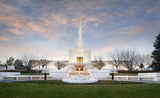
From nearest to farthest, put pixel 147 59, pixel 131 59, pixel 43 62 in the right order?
pixel 131 59 < pixel 147 59 < pixel 43 62

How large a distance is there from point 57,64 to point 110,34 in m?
41.3

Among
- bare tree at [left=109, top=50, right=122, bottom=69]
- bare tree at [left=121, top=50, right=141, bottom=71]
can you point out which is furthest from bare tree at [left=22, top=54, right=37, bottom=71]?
bare tree at [left=109, top=50, right=122, bottom=69]

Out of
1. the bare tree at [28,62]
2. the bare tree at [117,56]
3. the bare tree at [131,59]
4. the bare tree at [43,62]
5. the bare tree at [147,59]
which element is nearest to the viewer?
the bare tree at [131,59]

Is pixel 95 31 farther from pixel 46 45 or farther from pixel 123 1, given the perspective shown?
pixel 46 45

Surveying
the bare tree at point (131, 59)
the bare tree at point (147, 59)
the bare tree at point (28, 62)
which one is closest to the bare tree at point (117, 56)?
the bare tree at point (131, 59)

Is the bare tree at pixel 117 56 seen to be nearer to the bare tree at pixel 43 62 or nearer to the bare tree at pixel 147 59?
the bare tree at pixel 147 59

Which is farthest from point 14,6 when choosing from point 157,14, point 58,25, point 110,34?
point 157,14

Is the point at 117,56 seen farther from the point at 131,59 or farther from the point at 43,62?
the point at 43,62

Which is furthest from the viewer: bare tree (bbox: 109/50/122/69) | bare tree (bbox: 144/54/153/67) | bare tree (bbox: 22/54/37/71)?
bare tree (bbox: 109/50/122/69)

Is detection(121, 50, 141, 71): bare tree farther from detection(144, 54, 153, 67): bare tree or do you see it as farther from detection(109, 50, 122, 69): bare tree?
detection(144, 54, 153, 67): bare tree

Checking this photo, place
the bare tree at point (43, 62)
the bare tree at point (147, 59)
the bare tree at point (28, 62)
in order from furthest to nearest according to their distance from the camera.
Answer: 1. the bare tree at point (43, 62)
2. the bare tree at point (147, 59)
3. the bare tree at point (28, 62)

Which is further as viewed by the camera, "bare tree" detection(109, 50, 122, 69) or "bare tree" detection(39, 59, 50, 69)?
"bare tree" detection(39, 59, 50, 69)

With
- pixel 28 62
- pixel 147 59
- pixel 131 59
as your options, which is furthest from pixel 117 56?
pixel 28 62

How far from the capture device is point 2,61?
54.0 m
